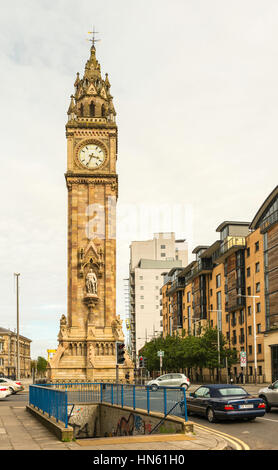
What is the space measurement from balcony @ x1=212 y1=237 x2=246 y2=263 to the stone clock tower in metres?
27.9

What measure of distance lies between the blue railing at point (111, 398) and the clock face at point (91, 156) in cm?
3543

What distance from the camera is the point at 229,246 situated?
8488 centimetres

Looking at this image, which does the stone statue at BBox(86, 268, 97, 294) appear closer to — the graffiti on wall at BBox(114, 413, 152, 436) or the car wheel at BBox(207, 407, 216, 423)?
the graffiti on wall at BBox(114, 413, 152, 436)

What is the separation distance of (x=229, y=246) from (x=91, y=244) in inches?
1319

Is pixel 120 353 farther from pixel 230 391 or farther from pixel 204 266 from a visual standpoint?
pixel 204 266

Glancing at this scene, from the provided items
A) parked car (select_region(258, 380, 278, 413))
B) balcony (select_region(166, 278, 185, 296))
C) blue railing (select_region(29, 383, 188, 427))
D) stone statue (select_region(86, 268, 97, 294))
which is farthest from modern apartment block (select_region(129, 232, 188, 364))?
blue railing (select_region(29, 383, 188, 427))

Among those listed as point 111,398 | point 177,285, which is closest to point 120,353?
point 111,398

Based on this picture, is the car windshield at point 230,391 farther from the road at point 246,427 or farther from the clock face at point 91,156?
the clock face at point 91,156

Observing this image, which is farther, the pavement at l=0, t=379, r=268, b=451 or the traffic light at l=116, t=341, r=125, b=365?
the traffic light at l=116, t=341, r=125, b=365

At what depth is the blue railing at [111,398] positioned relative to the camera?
1741cm

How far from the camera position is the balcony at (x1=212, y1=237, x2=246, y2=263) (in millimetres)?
81812

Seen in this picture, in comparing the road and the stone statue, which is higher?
the stone statue
